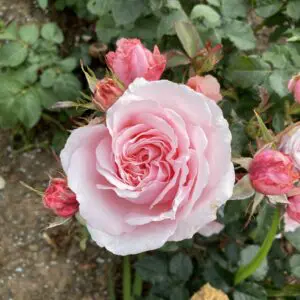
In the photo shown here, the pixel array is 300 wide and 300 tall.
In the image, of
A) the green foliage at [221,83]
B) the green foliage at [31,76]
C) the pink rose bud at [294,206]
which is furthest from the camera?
the green foliage at [31,76]

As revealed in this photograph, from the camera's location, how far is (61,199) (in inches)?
33.2

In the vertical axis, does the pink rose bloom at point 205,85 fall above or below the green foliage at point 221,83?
above

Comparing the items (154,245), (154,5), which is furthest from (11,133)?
(154,245)

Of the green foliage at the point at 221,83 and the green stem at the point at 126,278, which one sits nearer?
the green foliage at the point at 221,83

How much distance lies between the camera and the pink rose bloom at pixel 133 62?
2.80 feet

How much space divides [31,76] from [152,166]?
715 mm

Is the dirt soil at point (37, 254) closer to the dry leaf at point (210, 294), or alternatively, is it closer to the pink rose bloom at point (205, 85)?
the dry leaf at point (210, 294)

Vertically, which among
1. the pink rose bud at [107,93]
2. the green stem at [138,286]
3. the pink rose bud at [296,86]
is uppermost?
the pink rose bud at [107,93]

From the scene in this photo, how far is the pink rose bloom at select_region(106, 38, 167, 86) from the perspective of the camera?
852mm

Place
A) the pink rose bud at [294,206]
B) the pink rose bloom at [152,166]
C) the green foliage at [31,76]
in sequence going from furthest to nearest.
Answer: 1. the green foliage at [31,76]
2. the pink rose bud at [294,206]
3. the pink rose bloom at [152,166]

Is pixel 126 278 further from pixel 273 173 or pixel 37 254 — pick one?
pixel 273 173

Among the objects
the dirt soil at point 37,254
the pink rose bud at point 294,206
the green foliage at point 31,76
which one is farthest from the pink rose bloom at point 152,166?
the dirt soil at point 37,254

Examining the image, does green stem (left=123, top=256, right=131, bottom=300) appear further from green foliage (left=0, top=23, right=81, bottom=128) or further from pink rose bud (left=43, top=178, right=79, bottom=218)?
Answer: pink rose bud (left=43, top=178, right=79, bottom=218)

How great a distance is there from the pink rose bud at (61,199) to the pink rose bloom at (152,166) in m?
0.06
